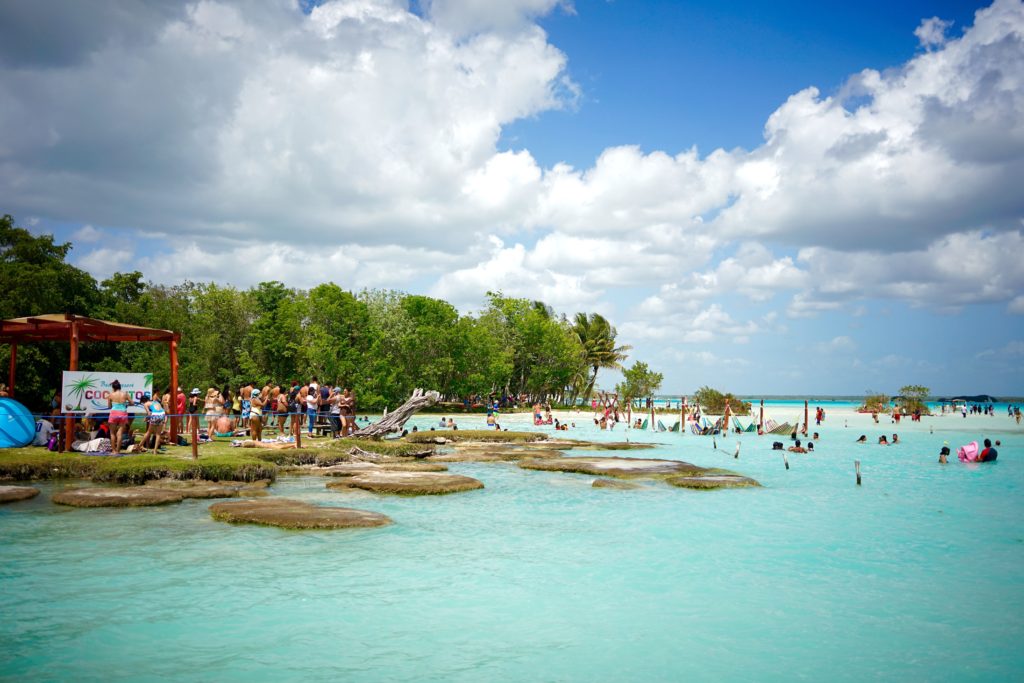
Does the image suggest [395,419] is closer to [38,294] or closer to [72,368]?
[72,368]

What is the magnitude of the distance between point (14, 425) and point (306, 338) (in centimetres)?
3973

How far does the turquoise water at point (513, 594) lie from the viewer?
24.9 feet

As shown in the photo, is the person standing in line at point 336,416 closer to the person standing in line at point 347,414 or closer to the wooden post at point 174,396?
the person standing in line at point 347,414

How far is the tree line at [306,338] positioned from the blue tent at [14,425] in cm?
2056

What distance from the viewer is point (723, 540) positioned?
541 inches

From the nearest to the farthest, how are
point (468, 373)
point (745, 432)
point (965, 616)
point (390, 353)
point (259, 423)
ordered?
point (965, 616) < point (259, 423) < point (745, 432) < point (390, 353) < point (468, 373)

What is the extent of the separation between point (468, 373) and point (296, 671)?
61150 millimetres

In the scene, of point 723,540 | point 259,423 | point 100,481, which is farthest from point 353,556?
point 259,423

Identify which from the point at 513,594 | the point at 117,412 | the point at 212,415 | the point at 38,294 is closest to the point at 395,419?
the point at 212,415

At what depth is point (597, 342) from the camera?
257 feet

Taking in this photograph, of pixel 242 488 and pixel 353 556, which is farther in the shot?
pixel 242 488

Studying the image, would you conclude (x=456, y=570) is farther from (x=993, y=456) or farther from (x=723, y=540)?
(x=993, y=456)

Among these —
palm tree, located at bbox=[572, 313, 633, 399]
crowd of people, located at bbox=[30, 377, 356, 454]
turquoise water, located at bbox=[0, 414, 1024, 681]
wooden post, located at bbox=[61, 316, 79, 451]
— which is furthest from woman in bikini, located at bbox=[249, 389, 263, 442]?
palm tree, located at bbox=[572, 313, 633, 399]

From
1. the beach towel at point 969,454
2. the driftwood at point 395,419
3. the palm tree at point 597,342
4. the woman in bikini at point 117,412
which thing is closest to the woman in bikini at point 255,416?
the woman in bikini at point 117,412
